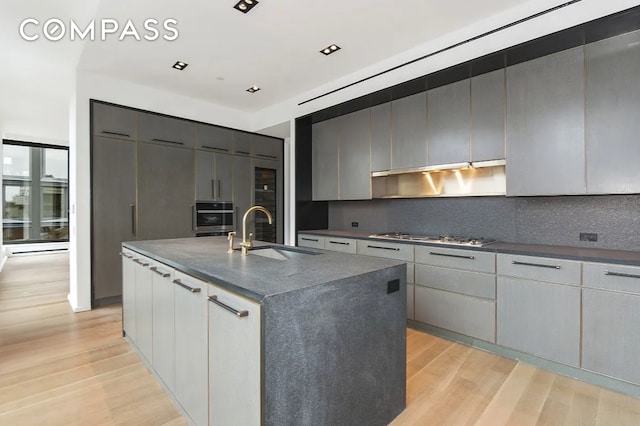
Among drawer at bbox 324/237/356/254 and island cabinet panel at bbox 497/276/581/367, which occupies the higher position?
drawer at bbox 324/237/356/254

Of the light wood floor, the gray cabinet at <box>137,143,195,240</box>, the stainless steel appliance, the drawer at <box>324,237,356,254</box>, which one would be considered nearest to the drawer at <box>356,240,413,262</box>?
the drawer at <box>324,237,356,254</box>

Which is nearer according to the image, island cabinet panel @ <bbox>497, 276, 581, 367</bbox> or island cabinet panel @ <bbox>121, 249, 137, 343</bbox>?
island cabinet panel @ <bbox>497, 276, 581, 367</bbox>

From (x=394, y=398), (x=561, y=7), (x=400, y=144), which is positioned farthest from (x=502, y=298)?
(x=561, y=7)

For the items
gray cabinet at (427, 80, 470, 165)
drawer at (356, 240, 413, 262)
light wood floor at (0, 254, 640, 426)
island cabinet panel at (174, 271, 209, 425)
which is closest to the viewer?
island cabinet panel at (174, 271, 209, 425)

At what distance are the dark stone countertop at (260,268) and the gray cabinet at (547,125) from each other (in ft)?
5.48

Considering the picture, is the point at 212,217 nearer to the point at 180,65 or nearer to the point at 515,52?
the point at 180,65

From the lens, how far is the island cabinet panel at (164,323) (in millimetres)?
1884

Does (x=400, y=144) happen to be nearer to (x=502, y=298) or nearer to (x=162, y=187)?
(x=502, y=298)

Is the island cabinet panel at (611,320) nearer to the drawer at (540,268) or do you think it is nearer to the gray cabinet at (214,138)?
the drawer at (540,268)

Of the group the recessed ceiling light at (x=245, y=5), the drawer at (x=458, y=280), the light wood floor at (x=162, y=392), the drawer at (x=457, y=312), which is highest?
the recessed ceiling light at (x=245, y=5)

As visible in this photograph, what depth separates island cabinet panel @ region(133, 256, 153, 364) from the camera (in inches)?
87.8

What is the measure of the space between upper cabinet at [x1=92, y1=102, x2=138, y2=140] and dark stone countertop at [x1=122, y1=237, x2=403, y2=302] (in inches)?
95.1

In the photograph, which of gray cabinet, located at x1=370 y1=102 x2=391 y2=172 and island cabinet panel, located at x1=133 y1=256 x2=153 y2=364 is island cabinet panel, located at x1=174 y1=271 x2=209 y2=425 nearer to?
island cabinet panel, located at x1=133 y1=256 x2=153 y2=364

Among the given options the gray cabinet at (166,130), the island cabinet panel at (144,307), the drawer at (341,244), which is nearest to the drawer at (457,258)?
the drawer at (341,244)
